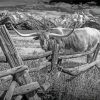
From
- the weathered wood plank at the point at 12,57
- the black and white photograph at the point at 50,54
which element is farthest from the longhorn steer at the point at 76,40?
the weathered wood plank at the point at 12,57

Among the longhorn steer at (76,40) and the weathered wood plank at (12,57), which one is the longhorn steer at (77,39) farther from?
the weathered wood plank at (12,57)

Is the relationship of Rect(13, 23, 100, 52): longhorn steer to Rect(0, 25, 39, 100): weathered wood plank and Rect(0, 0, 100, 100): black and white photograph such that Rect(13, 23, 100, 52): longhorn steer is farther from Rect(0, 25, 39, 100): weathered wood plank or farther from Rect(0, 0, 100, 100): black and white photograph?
Rect(0, 25, 39, 100): weathered wood plank

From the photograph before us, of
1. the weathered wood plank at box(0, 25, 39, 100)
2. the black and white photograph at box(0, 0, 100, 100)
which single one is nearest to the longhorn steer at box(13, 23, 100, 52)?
the black and white photograph at box(0, 0, 100, 100)

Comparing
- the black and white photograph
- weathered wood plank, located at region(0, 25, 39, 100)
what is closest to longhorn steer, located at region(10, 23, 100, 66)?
the black and white photograph

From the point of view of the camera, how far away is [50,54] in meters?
5.65

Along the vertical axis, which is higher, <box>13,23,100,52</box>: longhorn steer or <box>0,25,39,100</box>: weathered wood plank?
<box>0,25,39,100</box>: weathered wood plank

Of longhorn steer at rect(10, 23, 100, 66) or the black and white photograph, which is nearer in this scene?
the black and white photograph

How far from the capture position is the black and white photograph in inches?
172

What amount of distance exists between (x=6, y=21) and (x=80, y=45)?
1188cm

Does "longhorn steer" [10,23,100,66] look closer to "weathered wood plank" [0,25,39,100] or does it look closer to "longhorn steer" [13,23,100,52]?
"longhorn steer" [13,23,100,52]

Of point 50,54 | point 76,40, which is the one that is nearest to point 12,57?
point 50,54

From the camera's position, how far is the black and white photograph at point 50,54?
4368 millimetres

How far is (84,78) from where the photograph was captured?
555cm

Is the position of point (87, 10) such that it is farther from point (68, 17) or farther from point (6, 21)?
point (6, 21)
